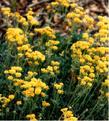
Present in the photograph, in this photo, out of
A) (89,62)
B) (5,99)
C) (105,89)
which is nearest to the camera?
(5,99)

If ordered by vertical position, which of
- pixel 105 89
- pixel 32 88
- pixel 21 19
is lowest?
pixel 105 89

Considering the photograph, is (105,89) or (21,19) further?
(21,19)

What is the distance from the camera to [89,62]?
13.7 ft

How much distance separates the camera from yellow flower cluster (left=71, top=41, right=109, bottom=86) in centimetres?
388

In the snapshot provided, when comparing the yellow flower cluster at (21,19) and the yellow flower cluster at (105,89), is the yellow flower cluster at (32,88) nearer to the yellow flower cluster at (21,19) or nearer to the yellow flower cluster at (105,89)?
the yellow flower cluster at (105,89)

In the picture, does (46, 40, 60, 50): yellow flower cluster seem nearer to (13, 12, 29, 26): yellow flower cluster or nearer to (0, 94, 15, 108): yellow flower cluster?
(13, 12, 29, 26): yellow flower cluster

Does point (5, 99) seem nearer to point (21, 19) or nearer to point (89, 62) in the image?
point (89, 62)

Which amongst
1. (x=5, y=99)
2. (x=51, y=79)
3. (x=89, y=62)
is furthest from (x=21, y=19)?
(x=5, y=99)

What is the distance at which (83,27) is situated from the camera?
555 centimetres

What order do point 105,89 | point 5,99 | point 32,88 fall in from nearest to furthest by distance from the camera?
point 32,88 → point 5,99 → point 105,89

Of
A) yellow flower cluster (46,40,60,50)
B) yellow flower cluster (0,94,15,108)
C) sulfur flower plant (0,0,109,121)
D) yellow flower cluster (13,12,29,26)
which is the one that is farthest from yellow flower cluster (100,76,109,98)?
yellow flower cluster (13,12,29,26)

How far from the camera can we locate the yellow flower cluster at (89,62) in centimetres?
388

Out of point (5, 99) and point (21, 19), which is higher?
point (21, 19)

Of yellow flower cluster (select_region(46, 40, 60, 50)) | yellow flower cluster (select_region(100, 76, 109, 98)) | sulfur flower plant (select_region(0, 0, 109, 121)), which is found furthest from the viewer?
yellow flower cluster (select_region(46, 40, 60, 50))
